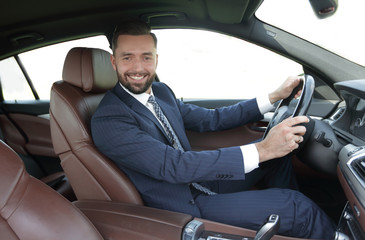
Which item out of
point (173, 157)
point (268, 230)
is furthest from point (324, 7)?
point (268, 230)

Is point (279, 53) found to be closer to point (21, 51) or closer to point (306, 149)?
point (306, 149)

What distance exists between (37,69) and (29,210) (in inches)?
85.2

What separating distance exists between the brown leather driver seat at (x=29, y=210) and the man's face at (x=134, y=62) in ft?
2.42

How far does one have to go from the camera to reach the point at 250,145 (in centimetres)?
132

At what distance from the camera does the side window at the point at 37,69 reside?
2584mm

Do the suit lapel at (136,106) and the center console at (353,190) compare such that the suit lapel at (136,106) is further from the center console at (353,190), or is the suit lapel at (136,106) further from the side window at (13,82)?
the side window at (13,82)

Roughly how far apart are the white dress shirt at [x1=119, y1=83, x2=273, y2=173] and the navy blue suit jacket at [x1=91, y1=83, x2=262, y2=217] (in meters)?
0.02

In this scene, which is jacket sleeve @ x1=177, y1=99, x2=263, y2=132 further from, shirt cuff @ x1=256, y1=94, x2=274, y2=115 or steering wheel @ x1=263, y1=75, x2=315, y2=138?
steering wheel @ x1=263, y1=75, x2=315, y2=138

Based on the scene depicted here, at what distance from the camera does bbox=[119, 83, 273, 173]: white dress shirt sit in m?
1.30

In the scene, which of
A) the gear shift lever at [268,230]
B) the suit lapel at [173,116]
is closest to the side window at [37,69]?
the suit lapel at [173,116]

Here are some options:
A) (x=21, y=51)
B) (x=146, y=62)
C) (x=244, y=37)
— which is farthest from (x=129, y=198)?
(x=21, y=51)

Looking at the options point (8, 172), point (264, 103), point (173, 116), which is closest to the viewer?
point (8, 172)

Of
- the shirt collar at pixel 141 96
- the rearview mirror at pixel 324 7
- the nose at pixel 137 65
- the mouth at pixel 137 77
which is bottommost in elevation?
the shirt collar at pixel 141 96

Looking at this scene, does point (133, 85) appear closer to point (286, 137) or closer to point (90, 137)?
point (90, 137)
